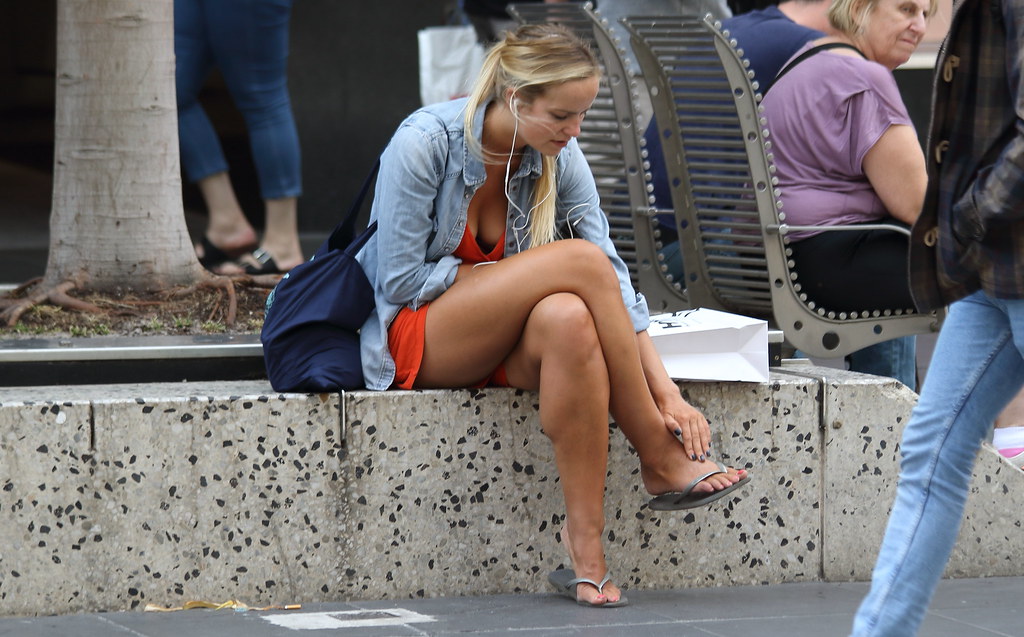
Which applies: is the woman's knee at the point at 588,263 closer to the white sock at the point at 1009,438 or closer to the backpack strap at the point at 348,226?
the backpack strap at the point at 348,226

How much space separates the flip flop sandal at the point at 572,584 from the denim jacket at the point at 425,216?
0.64 metres

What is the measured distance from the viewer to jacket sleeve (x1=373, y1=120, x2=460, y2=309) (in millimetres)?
3654

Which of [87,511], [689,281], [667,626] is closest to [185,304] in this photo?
[87,511]

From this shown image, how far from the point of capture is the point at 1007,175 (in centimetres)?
257

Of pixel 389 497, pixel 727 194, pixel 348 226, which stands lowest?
pixel 389 497

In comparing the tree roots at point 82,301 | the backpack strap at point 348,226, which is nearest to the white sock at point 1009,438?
the backpack strap at point 348,226

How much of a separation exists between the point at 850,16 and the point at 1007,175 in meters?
2.14

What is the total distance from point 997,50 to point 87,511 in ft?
7.43

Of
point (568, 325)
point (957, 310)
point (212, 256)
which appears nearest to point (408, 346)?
point (568, 325)

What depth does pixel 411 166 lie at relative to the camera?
365cm

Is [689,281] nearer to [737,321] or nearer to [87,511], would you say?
[737,321]

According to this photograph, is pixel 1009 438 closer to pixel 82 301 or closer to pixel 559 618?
pixel 559 618

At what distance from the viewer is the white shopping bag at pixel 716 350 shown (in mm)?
3803

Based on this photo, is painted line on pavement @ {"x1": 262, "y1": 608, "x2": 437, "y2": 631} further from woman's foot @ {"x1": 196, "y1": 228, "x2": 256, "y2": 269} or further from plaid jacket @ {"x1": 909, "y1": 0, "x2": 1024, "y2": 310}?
woman's foot @ {"x1": 196, "y1": 228, "x2": 256, "y2": 269}
